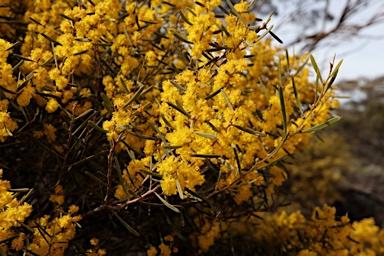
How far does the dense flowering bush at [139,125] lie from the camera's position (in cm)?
123

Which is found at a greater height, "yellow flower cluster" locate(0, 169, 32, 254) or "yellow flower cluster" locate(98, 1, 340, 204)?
"yellow flower cluster" locate(98, 1, 340, 204)

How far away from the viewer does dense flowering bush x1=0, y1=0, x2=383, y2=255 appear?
123 cm

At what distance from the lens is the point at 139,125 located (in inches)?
62.4

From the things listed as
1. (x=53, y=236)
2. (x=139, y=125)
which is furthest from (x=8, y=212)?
(x=139, y=125)

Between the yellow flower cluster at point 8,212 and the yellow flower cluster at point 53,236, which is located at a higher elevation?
the yellow flower cluster at point 8,212

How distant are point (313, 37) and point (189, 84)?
11.4ft

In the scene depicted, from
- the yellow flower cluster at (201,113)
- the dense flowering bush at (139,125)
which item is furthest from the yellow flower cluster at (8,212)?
the yellow flower cluster at (201,113)

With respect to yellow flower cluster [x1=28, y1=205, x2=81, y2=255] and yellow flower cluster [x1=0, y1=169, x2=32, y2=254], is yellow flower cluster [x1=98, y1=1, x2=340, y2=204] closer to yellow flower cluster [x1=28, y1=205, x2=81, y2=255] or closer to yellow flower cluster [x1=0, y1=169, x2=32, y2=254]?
yellow flower cluster [x1=28, y1=205, x2=81, y2=255]

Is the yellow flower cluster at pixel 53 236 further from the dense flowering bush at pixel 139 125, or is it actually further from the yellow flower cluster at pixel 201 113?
the yellow flower cluster at pixel 201 113

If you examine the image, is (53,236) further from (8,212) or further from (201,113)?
(201,113)

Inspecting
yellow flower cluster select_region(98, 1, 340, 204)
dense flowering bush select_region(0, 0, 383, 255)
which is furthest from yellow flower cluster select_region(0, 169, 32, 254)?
yellow flower cluster select_region(98, 1, 340, 204)

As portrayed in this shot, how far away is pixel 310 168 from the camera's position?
8.57 metres

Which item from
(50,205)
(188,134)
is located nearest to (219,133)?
(188,134)

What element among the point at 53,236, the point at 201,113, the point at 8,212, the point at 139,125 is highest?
the point at 201,113
